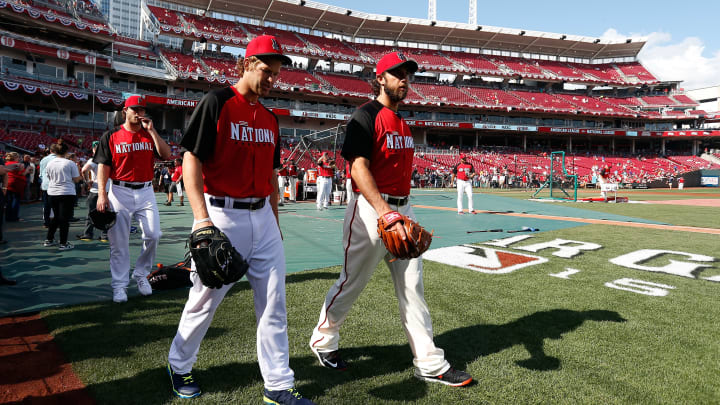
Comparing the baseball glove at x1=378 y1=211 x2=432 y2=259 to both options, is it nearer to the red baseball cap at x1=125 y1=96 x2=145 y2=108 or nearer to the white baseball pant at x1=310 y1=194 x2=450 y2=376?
the white baseball pant at x1=310 y1=194 x2=450 y2=376

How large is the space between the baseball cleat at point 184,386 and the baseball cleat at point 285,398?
475 millimetres

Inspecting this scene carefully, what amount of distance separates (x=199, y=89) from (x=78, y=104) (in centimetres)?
1102

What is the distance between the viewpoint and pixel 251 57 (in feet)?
7.89

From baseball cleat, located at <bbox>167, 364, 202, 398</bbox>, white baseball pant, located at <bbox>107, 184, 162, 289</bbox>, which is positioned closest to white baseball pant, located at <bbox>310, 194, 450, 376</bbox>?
baseball cleat, located at <bbox>167, 364, 202, 398</bbox>

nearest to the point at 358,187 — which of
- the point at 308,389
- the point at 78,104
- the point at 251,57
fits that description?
the point at 251,57

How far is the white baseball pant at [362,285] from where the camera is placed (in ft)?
8.88

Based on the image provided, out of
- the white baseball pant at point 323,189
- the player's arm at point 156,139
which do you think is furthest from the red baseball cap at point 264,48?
the white baseball pant at point 323,189

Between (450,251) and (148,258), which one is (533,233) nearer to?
(450,251)

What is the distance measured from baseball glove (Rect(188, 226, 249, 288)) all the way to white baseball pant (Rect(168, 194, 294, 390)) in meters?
0.20

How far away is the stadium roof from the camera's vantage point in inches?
1775

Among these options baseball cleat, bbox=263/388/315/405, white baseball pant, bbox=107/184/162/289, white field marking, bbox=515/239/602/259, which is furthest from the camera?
white field marking, bbox=515/239/602/259

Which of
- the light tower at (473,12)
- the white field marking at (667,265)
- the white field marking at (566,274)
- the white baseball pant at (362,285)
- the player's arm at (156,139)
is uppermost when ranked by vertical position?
the light tower at (473,12)

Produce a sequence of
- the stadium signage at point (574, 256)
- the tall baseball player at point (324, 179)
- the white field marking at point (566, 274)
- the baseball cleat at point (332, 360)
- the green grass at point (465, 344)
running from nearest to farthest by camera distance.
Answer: the green grass at point (465, 344)
the baseball cleat at point (332, 360)
the stadium signage at point (574, 256)
the white field marking at point (566, 274)
the tall baseball player at point (324, 179)

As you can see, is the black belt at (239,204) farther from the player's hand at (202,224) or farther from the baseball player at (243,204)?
the player's hand at (202,224)
